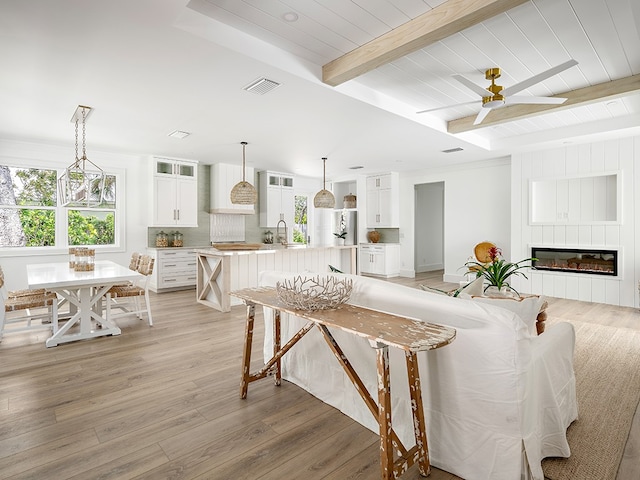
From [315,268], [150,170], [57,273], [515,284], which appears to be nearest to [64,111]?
[57,273]

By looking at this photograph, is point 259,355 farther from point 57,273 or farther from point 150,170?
point 150,170

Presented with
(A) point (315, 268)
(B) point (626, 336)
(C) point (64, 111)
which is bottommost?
(B) point (626, 336)

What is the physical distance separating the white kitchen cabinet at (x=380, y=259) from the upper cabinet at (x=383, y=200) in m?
0.55

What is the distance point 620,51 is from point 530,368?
3.31 m

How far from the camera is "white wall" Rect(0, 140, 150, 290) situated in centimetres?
585

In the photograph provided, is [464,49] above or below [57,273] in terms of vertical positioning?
above

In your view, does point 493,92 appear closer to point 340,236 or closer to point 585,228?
point 585,228

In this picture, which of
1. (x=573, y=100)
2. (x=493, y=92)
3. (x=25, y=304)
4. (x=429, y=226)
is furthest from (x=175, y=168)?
(x=429, y=226)

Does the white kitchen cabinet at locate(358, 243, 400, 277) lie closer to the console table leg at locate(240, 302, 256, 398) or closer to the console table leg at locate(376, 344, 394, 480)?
the console table leg at locate(240, 302, 256, 398)

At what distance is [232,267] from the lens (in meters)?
5.44

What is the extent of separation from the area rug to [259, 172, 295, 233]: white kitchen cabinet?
251 inches

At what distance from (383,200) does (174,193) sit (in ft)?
A: 15.8

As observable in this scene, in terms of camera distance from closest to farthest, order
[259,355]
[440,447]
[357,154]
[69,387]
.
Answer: [440,447], [69,387], [259,355], [357,154]

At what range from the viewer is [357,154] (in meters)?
6.74
